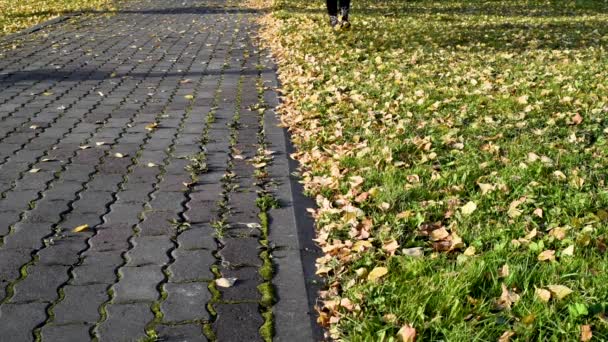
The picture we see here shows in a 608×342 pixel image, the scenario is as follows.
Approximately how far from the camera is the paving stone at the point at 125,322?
344 centimetres

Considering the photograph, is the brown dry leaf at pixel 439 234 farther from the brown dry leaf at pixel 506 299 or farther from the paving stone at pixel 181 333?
the paving stone at pixel 181 333

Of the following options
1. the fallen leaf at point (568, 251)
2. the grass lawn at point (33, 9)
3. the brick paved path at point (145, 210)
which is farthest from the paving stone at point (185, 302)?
the grass lawn at point (33, 9)

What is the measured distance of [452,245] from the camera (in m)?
4.26

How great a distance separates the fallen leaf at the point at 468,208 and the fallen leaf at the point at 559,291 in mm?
1150

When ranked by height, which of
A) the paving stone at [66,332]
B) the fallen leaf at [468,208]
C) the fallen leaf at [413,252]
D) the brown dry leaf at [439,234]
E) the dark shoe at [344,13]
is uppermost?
the paving stone at [66,332]

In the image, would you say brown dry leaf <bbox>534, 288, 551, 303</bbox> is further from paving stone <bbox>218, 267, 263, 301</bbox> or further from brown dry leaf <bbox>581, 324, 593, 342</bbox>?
paving stone <bbox>218, 267, 263, 301</bbox>

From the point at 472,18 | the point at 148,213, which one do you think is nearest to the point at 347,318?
the point at 148,213

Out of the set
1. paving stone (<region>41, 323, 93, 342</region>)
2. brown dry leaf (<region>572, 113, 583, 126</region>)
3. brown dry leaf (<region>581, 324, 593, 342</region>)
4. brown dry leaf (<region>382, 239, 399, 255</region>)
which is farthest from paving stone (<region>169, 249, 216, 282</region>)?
brown dry leaf (<region>572, 113, 583, 126</region>)

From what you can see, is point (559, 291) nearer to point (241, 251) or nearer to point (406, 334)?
point (406, 334)

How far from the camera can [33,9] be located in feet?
71.1

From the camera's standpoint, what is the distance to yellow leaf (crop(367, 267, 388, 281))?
384 centimetres

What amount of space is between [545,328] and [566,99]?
5.40 metres

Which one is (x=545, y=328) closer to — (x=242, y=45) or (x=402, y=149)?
(x=402, y=149)

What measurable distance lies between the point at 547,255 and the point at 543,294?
549mm
